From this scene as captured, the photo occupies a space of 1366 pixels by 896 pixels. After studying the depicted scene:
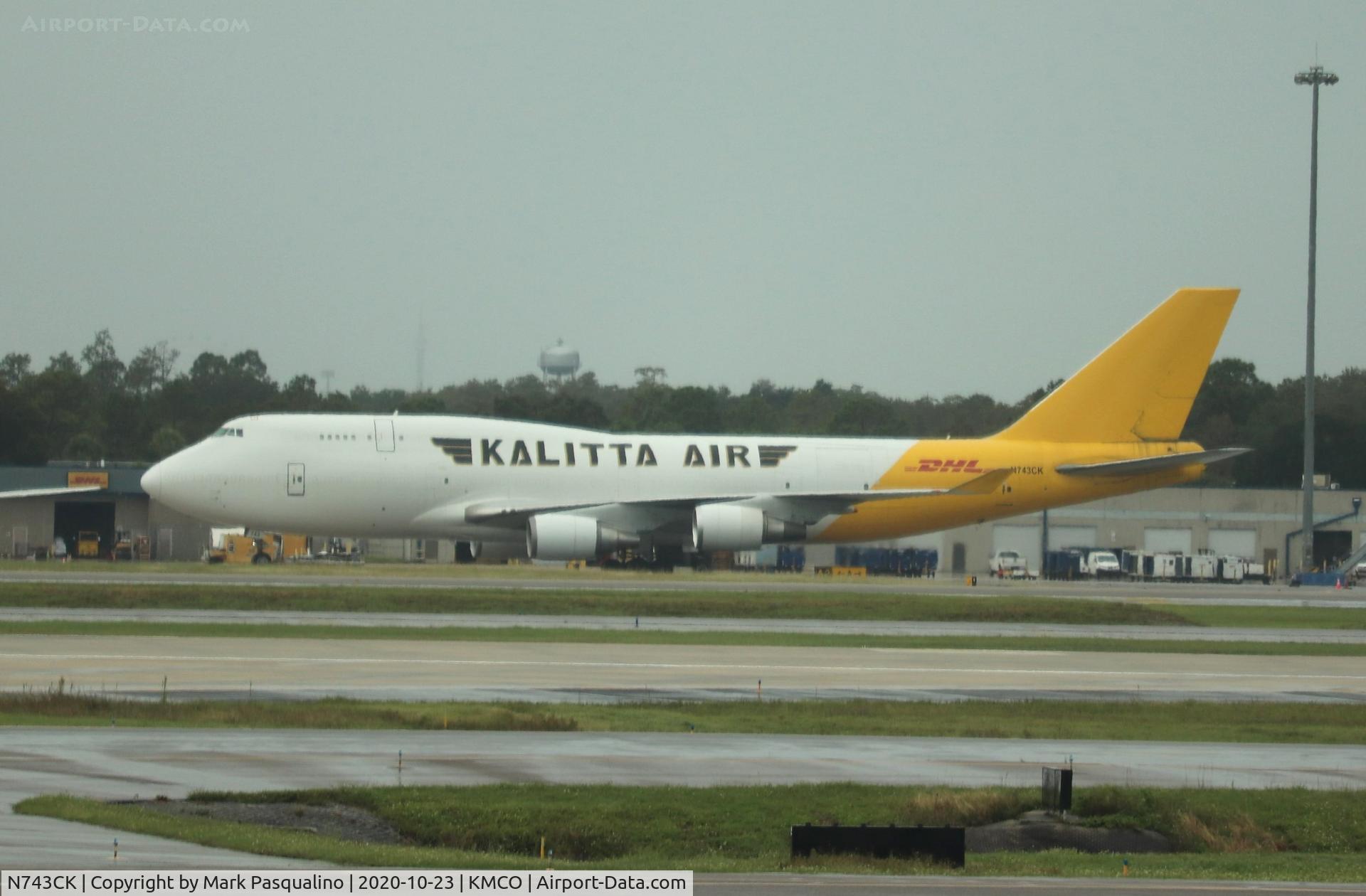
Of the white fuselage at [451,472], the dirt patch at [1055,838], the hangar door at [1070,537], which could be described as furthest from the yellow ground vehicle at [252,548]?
the dirt patch at [1055,838]

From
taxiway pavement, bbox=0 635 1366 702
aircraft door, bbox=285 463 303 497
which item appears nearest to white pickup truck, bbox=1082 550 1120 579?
aircraft door, bbox=285 463 303 497

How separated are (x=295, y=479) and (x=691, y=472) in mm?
12770

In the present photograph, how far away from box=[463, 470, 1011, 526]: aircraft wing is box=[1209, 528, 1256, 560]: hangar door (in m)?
30.2

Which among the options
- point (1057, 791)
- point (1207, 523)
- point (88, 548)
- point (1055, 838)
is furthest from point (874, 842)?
point (1207, 523)

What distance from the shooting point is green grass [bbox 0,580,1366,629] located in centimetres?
3769

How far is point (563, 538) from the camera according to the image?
164 ft

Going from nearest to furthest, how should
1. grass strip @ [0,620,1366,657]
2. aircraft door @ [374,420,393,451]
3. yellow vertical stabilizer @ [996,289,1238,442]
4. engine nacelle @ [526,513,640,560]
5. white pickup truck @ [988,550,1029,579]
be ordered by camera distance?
grass strip @ [0,620,1366,657] → engine nacelle @ [526,513,640,560] → aircraft door @ [374,420,393,451] → yellow vertical stabilizer @ [996,289,1238,442] → white pickup truck @ [988,550,1029,579]

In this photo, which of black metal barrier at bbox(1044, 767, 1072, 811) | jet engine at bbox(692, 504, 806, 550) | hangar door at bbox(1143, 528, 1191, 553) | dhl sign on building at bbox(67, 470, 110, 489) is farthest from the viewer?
hangar door at bbox(1143, 528, 1191, 553)

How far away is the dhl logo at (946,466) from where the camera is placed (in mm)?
55688

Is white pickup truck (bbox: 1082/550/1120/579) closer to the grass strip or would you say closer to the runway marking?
the grass strip

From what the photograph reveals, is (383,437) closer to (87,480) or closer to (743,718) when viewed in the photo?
(87,480)

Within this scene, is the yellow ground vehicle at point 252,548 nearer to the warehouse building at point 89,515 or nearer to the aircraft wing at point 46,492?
the warehouse building at point 89,515

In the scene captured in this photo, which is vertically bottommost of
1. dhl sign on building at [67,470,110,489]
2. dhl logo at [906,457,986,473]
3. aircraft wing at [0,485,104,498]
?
aircraft wing at [0,485,104,498]

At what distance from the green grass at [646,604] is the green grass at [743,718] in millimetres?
15732
